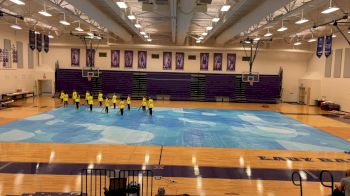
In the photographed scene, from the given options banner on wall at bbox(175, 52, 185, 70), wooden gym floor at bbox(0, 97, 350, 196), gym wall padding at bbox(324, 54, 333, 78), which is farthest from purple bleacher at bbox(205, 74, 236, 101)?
wooden gym floor at bbox(0, 97, 350, 196)

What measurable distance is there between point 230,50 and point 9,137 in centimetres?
2387

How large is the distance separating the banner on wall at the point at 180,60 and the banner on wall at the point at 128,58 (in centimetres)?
488

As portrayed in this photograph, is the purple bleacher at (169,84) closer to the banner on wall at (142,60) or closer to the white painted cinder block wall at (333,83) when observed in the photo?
the banner on wall at (142,60)

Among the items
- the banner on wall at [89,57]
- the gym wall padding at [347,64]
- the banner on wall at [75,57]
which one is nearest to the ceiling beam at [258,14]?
the gym wall padding at [347,64]

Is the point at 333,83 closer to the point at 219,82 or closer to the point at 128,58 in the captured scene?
the point at 219,82

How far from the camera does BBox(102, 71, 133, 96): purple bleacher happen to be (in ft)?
104

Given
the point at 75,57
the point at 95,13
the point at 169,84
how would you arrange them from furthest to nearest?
1. the point at 75,57
2. the point at 169,84
3. the point at 95,13

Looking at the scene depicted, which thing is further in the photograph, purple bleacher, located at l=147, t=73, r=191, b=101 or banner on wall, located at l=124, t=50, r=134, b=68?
banner on wall, located at l=124, t=50, r=134, b=68

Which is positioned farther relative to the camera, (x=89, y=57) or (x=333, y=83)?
(x=89, y=57)

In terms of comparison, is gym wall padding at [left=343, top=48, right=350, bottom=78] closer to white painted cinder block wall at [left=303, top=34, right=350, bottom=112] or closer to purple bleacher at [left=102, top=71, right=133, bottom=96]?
white painted cinder block wall at [left=303, top=34, right=350, bottom=112]

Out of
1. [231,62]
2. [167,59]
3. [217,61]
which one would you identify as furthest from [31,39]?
[231,62]

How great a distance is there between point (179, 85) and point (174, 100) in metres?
1.69

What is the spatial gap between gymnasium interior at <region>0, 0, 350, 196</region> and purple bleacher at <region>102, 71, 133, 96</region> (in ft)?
0.36

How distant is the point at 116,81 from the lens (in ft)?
104
